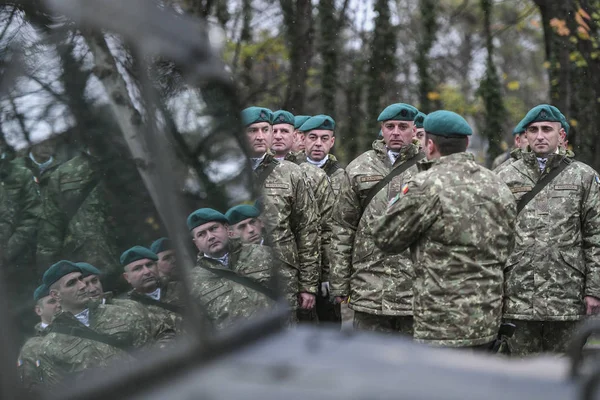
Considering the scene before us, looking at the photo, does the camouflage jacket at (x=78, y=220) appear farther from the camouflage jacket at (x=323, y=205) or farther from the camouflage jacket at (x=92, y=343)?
the camouflage jacket at (x=323, y=205)

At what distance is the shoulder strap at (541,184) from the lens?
6.55 metres

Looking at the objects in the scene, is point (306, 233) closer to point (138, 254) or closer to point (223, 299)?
point (223, 299)

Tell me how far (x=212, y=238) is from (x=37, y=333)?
70 centimetres

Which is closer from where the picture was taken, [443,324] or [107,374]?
[107,374]

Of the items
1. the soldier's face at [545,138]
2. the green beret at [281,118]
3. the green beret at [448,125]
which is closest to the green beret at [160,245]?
the green beret at [448,125]

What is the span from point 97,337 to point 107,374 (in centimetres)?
43

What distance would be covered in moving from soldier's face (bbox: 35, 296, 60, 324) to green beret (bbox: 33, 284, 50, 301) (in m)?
0.01

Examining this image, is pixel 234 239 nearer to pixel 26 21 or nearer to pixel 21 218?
pixel 21 218

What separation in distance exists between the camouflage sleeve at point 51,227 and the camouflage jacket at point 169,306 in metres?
0.28

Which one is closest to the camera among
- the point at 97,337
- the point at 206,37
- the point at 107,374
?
the point at 107,374

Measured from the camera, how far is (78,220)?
2877mm

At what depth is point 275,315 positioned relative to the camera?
9.98ft

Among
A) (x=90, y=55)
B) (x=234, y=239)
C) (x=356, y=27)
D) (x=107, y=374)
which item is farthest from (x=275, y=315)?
(x=356, y=27)

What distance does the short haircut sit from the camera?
4969 millimetres
